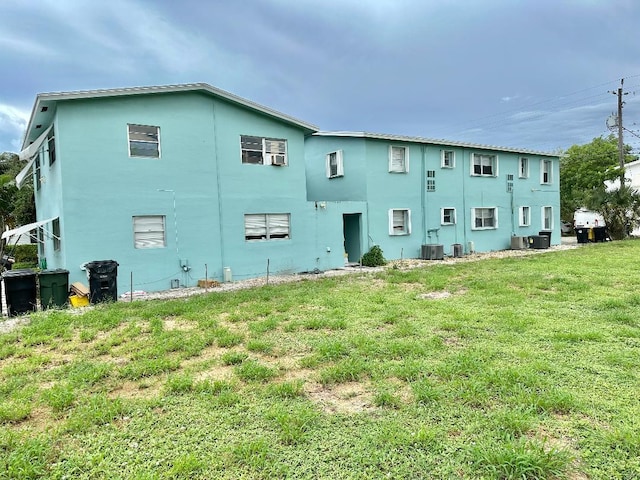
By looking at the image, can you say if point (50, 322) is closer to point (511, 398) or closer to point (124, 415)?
point (124, 415)

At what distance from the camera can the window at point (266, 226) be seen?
13.4 meters

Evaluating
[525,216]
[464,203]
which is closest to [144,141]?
[464,203]

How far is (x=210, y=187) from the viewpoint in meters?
12.6

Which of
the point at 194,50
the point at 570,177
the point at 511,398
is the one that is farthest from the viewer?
the point at 570,177

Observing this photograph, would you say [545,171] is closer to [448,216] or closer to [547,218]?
[547,218]

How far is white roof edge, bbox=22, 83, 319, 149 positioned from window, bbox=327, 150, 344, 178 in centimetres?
303

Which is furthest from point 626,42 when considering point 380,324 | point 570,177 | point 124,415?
point 124,415

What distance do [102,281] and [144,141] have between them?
4.52 m

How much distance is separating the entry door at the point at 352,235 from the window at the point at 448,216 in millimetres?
4933

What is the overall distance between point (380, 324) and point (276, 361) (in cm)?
225

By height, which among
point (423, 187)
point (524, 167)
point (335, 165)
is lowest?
point (423, 187)

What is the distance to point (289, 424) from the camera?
335 cm

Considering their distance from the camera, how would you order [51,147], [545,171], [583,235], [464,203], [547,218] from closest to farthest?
[51,147] < [464,203] < [583,235] < [545,171] < [547,218]

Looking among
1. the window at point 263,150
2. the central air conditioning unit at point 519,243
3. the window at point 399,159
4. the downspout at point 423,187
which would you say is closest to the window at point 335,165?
the window at point 399,159
